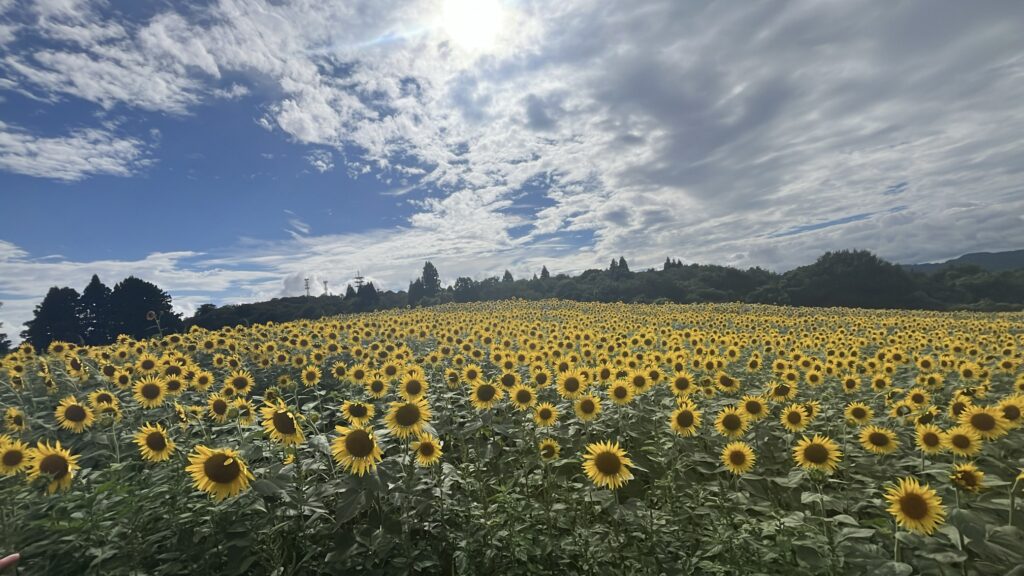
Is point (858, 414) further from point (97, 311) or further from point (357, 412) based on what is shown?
point (97, 311)

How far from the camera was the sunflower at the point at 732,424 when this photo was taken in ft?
20.5

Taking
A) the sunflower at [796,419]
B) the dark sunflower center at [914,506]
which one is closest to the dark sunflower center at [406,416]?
the dark sunflower center at [914,506]

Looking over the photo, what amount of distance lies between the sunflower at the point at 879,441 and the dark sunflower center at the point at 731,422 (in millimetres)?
1537

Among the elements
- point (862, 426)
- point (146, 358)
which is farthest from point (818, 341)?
point (146, 358)

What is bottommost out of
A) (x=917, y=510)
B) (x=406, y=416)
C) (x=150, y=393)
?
(x=917, y=510)

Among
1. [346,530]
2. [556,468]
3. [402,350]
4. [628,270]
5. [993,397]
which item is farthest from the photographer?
[628,270]

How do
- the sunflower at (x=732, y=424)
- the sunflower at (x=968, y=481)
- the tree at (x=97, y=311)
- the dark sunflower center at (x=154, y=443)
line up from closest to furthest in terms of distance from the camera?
the sunflower at (x=968, y=481) → the dark sunflower center at (x=154, y=443) → the sunflower at (x=732, y=424) → the tree at (x=97, y=311)

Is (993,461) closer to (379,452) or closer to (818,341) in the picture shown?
(379,452)

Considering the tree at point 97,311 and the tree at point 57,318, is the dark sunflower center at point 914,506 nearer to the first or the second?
the tree at point 57,318

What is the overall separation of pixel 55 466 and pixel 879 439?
9.54 meters

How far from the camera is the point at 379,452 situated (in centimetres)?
468

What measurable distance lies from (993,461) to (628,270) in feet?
242

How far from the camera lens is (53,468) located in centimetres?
450

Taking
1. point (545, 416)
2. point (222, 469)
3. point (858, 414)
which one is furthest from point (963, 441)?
point (222, 469)
